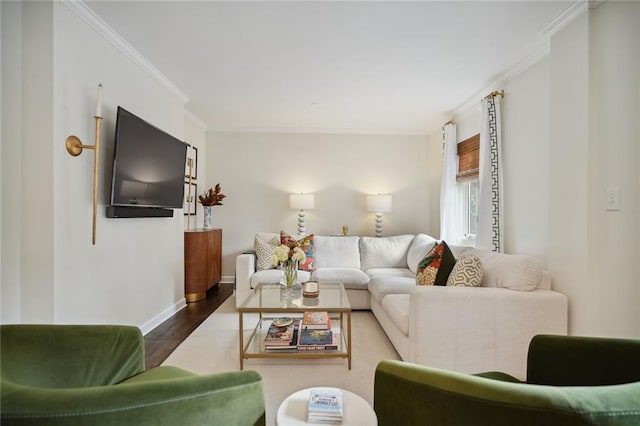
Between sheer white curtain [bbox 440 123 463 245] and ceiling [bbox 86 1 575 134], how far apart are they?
48 centimetres

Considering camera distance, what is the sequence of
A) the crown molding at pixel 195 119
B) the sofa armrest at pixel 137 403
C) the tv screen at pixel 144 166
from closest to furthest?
the sofa armrest at pixel 137 403 → the tv screen at pixel 144 166 → the crown molding at pixel 195 119

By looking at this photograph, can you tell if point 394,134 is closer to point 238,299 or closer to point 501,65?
point 501,65

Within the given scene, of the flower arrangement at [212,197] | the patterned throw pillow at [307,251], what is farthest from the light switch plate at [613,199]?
the flower arrangement at [212,197]

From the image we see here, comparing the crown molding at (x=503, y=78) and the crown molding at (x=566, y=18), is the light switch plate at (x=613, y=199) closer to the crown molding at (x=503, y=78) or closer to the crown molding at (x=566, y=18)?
the crown molding at (x=566, y=18)

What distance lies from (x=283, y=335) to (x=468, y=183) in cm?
311

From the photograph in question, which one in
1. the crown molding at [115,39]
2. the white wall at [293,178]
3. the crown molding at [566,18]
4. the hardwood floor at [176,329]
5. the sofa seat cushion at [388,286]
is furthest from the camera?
the white wall at [293,178]

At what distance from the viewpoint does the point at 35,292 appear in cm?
195

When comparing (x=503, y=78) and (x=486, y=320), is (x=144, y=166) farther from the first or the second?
(x=503, y=78)

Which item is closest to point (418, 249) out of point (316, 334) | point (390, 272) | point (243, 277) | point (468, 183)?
point (390, 272)

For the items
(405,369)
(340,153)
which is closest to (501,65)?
(340,153)

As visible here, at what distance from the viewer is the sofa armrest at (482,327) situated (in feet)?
6.89

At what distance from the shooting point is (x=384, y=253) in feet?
→ 14.2

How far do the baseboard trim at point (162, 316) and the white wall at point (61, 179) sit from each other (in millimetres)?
342

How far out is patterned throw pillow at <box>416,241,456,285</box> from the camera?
2.53 m
